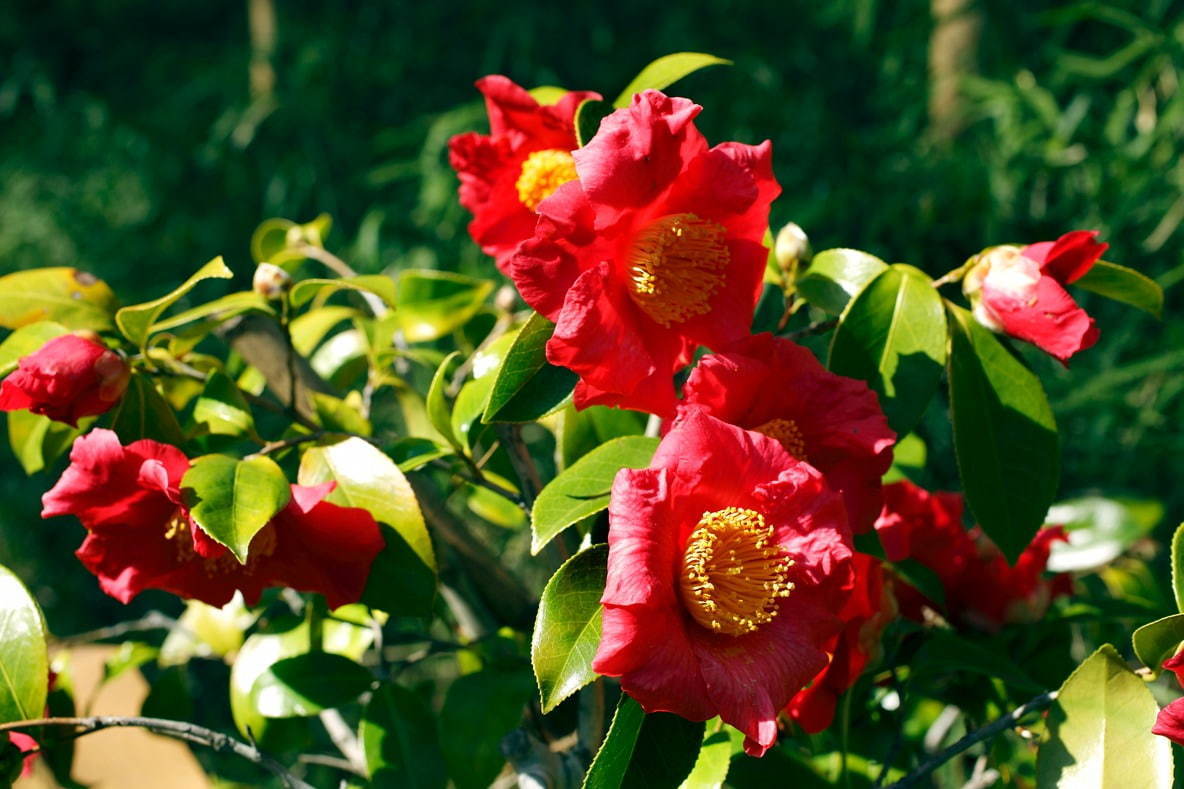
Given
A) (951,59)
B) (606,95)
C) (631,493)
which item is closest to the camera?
(631,493)

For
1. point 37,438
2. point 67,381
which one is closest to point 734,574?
point 67,381

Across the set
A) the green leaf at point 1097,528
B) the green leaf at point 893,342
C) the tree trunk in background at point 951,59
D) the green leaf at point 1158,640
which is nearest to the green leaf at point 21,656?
the green leaf at point 893,342

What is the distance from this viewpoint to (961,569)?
2.28 feet

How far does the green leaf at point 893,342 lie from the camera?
56cm

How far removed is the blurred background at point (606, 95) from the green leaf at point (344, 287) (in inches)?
43.9

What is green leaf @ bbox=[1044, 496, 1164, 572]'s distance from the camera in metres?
0.90

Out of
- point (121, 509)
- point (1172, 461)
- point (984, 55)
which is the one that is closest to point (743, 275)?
point (121, 509)

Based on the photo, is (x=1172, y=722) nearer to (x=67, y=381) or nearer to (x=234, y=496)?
(x=234, y=496)

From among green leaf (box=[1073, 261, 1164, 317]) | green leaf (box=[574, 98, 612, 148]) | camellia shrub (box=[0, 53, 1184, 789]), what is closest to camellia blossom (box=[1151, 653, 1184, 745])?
camellia shrub (box=[0, 53, 1184, 789])

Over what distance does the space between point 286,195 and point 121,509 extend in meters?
2.18

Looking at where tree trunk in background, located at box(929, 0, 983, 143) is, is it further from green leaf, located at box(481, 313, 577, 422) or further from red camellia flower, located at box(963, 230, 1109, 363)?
green leaf, located at box(481, 313, 577, 422)

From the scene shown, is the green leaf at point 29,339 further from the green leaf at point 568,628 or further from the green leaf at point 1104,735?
the green leaf at point 1104,735

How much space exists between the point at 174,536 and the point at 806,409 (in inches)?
Result: 12.9

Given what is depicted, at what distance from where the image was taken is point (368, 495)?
57 centimetres
